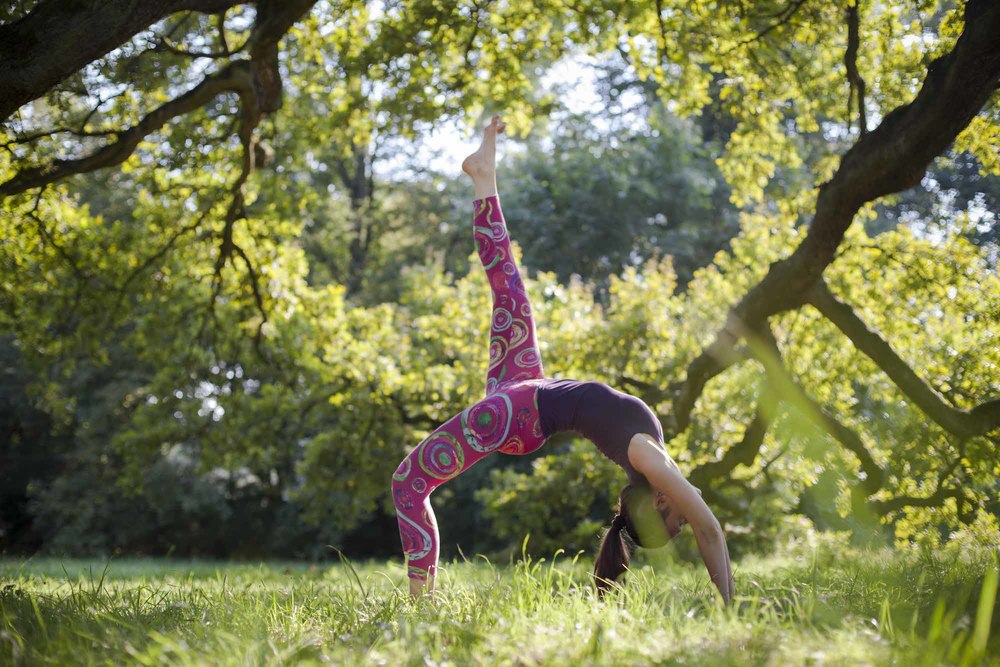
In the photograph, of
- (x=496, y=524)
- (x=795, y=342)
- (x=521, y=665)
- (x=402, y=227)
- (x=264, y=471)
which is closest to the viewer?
(x=521, y=665)

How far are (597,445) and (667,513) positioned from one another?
425 mm

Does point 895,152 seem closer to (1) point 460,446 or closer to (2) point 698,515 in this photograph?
(2) point 698,515

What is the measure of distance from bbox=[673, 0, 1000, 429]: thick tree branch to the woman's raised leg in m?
2.36

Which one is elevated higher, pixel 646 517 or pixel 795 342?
pixel 795 342

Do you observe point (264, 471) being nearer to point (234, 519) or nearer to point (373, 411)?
point (234, 519)

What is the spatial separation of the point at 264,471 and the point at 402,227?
7.82 metres

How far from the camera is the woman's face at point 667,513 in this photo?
3.16 metres

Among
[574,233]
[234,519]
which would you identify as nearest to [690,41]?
[574,233]

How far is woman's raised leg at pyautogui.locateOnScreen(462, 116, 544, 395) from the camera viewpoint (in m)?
3.89

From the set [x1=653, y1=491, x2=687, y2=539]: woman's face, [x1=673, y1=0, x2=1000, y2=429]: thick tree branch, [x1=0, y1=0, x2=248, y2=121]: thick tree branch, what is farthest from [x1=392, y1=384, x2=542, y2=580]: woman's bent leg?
[x1=673, y1=0, x2=1000, y2=429]: thick tree branch

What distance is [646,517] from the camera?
3252 millimetres

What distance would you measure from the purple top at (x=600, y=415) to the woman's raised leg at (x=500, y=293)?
13.2 inches

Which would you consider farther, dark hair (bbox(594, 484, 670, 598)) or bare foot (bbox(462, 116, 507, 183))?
bare foot (bbox(462, 116, 507, 183))

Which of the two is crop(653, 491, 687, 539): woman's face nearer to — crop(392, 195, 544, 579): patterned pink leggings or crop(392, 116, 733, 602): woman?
crop(392, 116, 733, 602): woman
